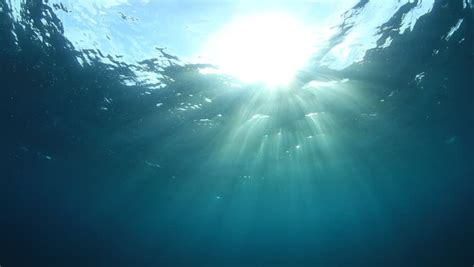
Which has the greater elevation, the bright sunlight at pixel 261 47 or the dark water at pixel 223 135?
the dark water at pixel 223 135

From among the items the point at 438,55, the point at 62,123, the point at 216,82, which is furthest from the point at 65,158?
the point at 438,55

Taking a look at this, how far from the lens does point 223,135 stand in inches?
770

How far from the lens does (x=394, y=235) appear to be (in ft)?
336

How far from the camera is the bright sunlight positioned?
36.5 ft

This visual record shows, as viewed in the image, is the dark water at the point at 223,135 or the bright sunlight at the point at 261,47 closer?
the bright sunlight at the point at 261,47

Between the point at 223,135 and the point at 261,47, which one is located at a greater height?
the point at 223,135

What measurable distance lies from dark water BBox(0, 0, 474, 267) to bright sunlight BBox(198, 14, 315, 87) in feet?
3.60

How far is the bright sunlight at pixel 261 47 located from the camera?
1112 cm

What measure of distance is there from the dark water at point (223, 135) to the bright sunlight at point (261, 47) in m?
1.10

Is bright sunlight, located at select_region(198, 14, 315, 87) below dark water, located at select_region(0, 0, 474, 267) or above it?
below

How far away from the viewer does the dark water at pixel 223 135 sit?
13.3 m

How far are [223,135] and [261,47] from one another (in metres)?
8.51

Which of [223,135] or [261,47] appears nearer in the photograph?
[261,47]

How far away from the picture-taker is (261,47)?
12.0 meters
